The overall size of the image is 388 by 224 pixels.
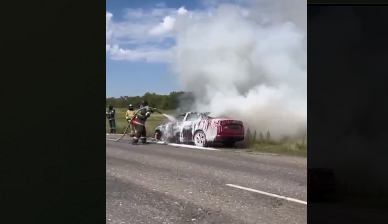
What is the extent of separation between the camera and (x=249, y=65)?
198 centimetres

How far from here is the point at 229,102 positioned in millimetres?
1994

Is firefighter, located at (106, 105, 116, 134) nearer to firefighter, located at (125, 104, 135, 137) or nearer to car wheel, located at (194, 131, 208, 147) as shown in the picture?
firefighter, located at (125, 104, 135, 137)

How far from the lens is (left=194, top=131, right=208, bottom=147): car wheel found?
81.7 inches

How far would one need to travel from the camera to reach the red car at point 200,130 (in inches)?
79.4

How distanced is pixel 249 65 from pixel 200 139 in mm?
459

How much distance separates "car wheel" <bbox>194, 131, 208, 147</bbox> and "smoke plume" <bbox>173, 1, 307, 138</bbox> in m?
0.14

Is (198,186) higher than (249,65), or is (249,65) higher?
(249,65)

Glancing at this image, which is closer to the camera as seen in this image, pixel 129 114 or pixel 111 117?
pixel 111 117
